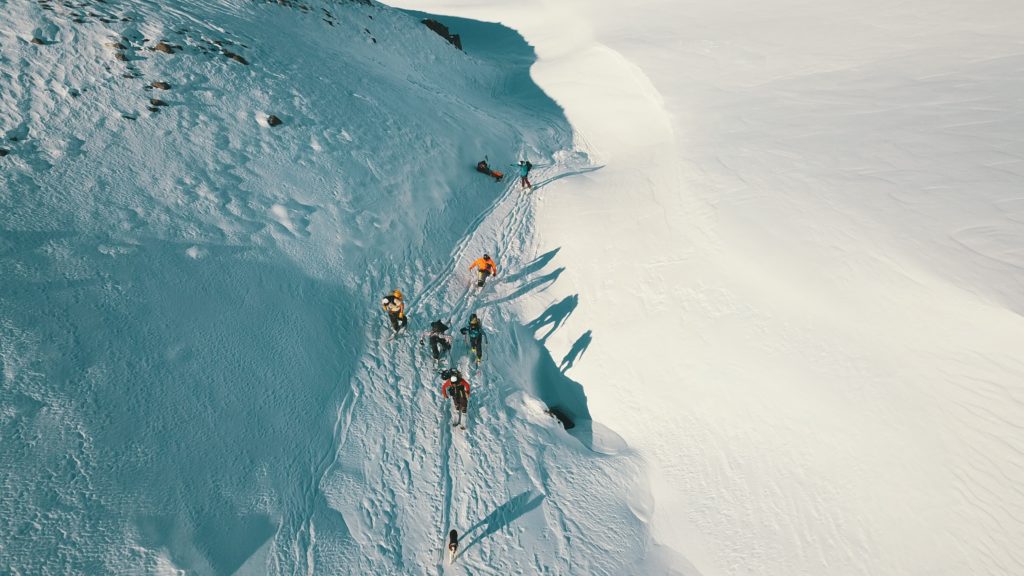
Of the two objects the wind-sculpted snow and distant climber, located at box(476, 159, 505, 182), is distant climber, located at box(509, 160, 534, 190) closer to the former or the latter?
distant climber, located at box(476, 159, 505, 182)

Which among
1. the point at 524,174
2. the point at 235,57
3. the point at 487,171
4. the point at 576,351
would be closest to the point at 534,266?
the point at 576,351

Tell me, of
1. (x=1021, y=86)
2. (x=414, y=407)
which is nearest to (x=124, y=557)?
(x=414, y=407)

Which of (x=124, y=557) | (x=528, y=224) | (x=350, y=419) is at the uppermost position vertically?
(x=528, y=224)

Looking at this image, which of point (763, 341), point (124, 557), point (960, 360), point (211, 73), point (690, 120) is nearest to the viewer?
point (124, 557)

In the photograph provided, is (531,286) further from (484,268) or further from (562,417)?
(562,417)

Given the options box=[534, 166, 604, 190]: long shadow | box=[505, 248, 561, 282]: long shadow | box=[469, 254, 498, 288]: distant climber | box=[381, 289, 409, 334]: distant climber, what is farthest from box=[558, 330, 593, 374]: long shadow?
box=[534, 166, 604, 190]: long shadow

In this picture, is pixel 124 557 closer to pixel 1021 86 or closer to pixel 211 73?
pixel 211 73

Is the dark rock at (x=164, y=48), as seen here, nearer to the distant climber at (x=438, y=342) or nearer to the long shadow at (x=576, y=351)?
the distant climber at (x=438, y=342)
